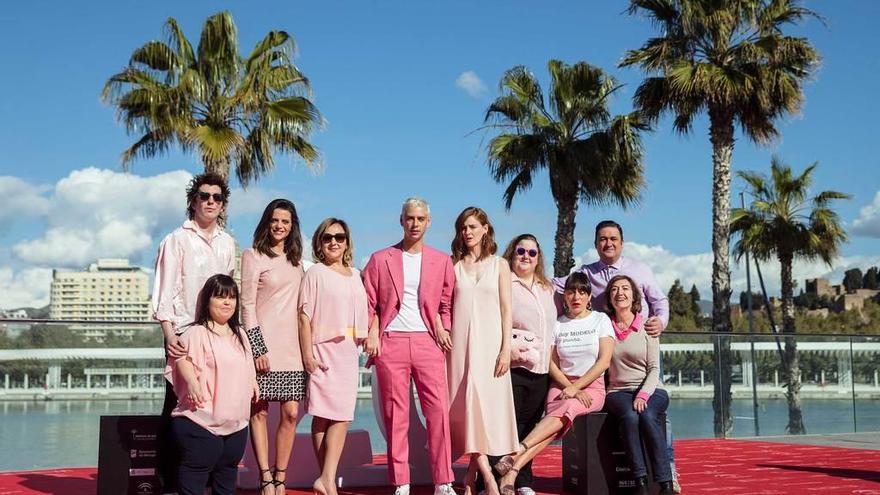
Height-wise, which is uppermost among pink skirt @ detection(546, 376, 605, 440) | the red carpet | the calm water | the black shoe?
pink skirt @ detection(546, 376, 605, 440)

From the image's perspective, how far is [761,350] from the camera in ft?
39.0

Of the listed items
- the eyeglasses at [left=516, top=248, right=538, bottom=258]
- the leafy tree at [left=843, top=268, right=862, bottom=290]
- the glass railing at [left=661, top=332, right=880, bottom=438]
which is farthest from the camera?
the leafy tree at [left=843, top=268, right=862, bottom=290]

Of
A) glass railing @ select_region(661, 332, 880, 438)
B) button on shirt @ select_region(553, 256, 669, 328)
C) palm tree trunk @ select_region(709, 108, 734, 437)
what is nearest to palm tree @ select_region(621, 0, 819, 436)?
palm tree trunk @ select_region(709, 108, 734, 437)

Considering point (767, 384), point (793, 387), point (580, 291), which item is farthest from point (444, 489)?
point (793, 387)

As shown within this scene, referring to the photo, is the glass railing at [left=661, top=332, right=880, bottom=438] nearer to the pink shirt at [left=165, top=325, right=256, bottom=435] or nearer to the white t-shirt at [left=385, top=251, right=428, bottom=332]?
the white t-shirt at [left=385, top=251, right=428, bottom=332]

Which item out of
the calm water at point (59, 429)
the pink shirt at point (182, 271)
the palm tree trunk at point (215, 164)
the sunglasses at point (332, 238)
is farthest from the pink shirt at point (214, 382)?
the palm tree trunk at point (215, 164)

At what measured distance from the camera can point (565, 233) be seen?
778 inches

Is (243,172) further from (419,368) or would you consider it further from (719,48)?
(419,368)

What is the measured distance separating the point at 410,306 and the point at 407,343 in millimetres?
216

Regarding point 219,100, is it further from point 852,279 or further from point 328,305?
point 852,279

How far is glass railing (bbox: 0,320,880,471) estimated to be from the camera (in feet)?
26.8

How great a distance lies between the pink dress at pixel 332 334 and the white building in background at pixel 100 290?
387 feet

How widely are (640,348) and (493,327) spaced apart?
3.48 feet

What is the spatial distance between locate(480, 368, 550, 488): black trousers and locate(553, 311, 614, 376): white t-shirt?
0.17m
